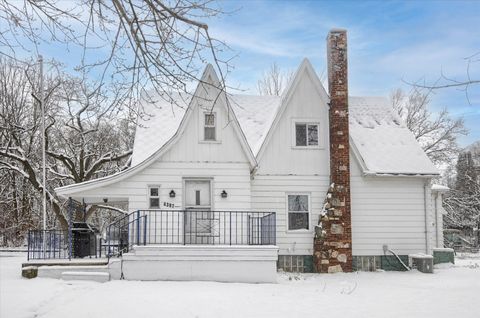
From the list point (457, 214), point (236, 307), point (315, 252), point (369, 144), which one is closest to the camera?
point (236, 307)

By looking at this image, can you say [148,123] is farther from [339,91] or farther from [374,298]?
[374,298]

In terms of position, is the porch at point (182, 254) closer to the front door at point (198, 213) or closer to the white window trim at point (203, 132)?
the front door at point (198, 213)

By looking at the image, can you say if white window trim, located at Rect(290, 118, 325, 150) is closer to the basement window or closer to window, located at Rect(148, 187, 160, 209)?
the basement window

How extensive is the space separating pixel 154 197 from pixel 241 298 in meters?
5.36

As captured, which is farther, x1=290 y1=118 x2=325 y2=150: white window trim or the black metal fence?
x1=290 y1=118 x2=325 y2=150: white window trim

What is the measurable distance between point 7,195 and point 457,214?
107 feet

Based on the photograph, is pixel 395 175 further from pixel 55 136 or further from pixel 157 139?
pixel 55 136

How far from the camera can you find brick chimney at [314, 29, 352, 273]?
1739 cm

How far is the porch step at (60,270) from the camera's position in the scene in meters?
14.2

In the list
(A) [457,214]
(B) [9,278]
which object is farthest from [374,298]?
(A) [457,214]

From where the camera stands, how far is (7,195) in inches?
1332

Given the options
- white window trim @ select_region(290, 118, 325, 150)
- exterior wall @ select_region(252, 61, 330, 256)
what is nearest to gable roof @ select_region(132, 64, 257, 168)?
exterior wall @ select_region(252, 61, 330, 256)

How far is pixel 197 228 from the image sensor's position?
16344 millimetres

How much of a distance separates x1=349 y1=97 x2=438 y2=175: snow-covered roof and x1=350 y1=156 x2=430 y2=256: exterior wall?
1.34 feet
